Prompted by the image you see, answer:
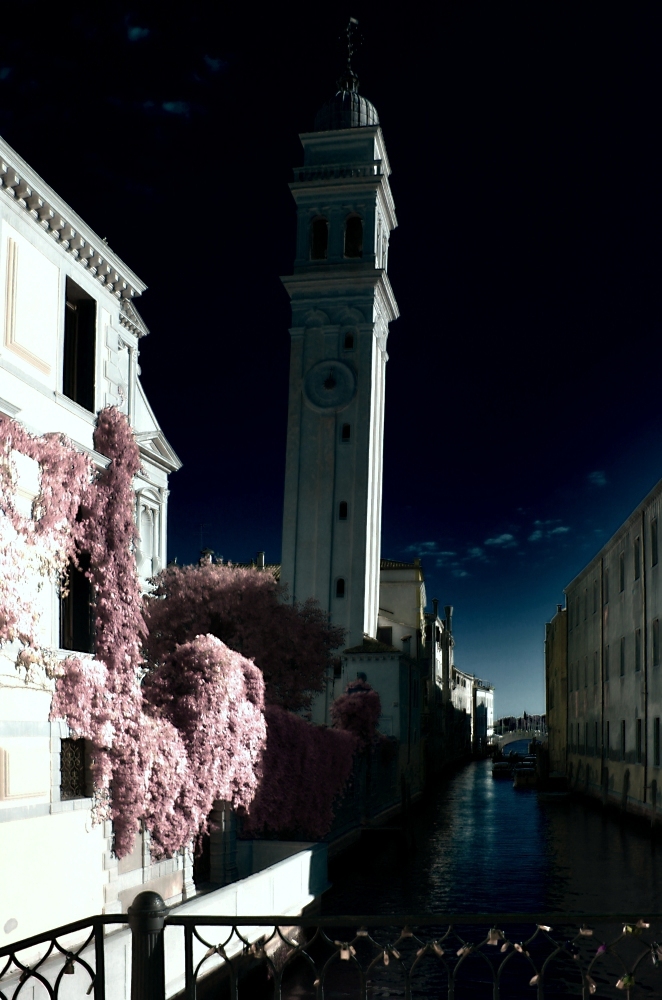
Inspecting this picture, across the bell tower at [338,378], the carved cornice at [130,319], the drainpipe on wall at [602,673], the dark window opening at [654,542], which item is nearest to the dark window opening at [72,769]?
the carved cornice at [130,319]

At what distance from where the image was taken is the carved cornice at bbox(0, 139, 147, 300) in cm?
1512

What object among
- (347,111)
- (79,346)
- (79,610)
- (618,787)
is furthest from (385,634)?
(79,346)

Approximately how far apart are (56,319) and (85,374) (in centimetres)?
134

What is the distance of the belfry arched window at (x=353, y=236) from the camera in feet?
195

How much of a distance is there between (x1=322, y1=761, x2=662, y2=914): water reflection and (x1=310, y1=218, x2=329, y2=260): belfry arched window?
3236 centimetres

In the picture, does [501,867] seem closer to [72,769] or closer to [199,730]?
[199,730]

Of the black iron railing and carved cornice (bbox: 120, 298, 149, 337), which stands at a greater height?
carved cornice (bbox: 120, 298, 149, 337)

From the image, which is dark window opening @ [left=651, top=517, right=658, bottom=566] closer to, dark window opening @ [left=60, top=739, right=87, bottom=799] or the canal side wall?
the canal side wall

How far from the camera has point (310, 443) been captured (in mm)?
56875

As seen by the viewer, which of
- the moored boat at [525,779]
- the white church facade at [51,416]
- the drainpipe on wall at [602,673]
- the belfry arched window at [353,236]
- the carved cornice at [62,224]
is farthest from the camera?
the moored boat at [525,779]

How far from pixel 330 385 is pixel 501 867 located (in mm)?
31975

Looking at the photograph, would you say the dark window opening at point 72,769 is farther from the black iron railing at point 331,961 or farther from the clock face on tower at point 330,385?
the clock face on tower at point 330,385

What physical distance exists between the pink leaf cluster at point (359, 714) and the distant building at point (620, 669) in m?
11.2

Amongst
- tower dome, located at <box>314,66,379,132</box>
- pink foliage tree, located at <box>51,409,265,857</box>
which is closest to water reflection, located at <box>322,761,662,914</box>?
pink foliage tree, located at <box>51,409,265,857</box>
